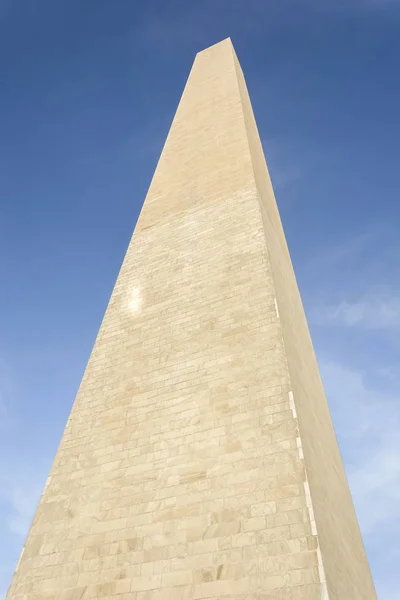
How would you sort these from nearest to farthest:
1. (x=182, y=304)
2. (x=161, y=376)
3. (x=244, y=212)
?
(x=161, y=376), (x=182, y=304), (x=244, y=212)

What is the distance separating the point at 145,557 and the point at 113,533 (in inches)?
23.5

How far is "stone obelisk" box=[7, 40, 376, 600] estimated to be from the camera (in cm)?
505

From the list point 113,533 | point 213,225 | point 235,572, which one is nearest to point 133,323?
point 213,225

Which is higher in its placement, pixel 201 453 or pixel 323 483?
pixel 201 453

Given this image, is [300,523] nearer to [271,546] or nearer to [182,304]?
[271,546]

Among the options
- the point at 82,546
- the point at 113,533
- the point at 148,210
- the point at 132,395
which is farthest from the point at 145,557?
the point at 148,210

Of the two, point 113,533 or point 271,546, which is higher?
point 113,533

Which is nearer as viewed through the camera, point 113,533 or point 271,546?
point 271,546

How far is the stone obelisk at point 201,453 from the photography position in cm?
505

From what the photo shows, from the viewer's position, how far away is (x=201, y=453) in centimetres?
609

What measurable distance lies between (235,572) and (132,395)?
319cm

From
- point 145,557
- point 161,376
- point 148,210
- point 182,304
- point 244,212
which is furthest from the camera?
point 148,210

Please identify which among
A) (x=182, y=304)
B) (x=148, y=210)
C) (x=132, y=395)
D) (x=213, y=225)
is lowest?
(x=132, y=395)

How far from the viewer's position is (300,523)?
194 inches
